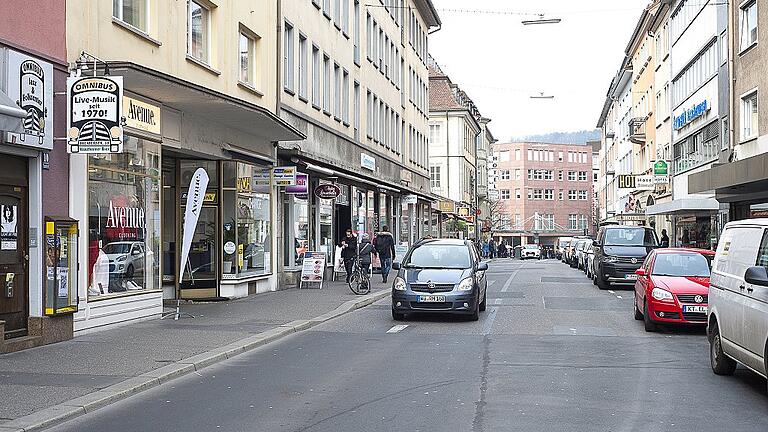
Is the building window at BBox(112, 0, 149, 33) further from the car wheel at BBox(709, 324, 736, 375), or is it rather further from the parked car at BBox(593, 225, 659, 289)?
the parked car at BBox(593, 225, 659, 289)

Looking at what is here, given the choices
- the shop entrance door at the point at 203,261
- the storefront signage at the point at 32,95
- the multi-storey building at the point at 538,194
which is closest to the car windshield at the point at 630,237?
the shop entrance door at the point at 203,261

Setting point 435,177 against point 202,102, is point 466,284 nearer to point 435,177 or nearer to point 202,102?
point 202,102

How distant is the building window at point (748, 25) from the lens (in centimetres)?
3256

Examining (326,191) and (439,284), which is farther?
(326,191)

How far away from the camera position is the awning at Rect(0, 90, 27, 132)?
11.3 meters

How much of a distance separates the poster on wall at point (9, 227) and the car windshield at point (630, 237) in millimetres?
21154

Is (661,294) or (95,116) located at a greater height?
(95,116)

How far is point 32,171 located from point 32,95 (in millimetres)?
1108

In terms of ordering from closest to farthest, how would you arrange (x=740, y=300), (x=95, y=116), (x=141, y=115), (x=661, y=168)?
(x=740, y=300) → (x=95, y=116) → (x=141, y=115) → (x=661, y=168)

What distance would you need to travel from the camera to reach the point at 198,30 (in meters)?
20.3

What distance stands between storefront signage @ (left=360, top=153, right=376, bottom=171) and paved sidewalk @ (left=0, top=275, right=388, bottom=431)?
15640mm

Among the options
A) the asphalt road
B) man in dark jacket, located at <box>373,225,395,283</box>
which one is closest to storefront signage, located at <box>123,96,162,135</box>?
the asphalt road

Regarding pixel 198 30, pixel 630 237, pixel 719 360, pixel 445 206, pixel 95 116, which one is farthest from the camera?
pixel 445 206

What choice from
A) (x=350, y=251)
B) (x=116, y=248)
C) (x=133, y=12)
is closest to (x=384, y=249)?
(x=350, y=251)
